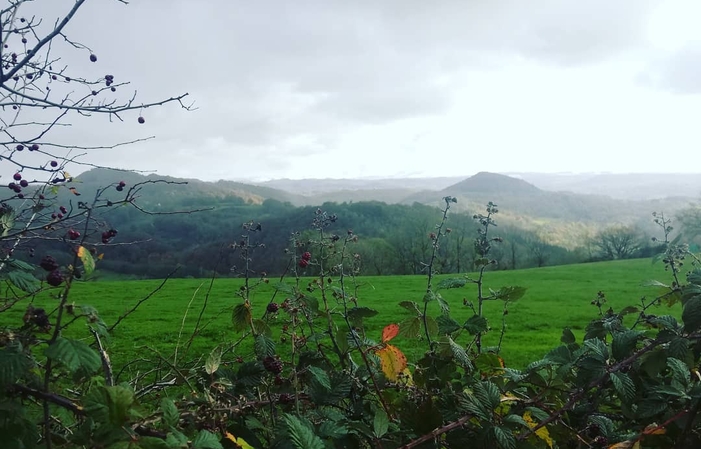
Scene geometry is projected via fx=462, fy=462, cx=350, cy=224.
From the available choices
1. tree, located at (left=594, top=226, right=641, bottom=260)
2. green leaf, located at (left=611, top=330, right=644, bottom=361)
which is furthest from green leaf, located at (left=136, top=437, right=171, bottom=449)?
tree, located at (left=594, top=226, right=641, bottom=260)

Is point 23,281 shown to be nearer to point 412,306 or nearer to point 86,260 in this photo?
point 86,260

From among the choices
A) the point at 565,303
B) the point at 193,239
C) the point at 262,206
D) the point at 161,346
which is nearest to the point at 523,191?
the point at 262,206

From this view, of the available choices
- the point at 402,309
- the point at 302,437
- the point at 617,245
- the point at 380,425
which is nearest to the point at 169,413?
the point at 302,437

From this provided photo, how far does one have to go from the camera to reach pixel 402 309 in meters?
12.3

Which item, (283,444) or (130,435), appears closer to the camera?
(130,435)

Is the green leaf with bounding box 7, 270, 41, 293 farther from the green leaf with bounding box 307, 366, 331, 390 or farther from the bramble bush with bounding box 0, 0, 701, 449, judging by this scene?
the green leaf with bounding box 307, 366, 331, 390

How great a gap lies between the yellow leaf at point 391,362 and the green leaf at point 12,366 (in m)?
0.80

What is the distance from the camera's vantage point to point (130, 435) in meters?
0.75

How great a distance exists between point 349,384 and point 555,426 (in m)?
0.60

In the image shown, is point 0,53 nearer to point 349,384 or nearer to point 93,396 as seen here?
point 93,396

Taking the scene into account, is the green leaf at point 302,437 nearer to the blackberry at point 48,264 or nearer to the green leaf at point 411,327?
the blackberry at point 48,264

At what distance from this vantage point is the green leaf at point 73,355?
0.75 m

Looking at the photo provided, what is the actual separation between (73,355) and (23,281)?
0.46 metres

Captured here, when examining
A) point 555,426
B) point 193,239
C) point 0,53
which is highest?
point 0,53
